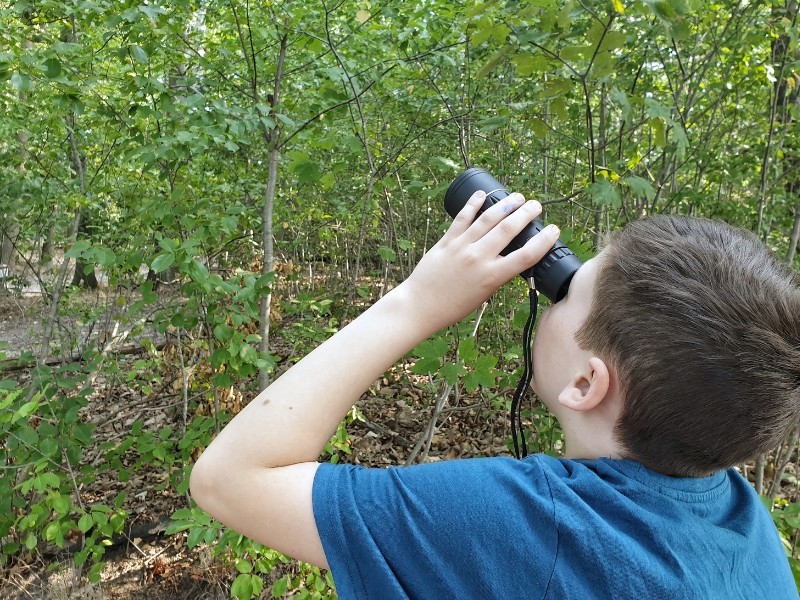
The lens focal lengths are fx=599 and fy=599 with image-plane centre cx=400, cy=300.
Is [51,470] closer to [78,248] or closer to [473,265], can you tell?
[78,248]

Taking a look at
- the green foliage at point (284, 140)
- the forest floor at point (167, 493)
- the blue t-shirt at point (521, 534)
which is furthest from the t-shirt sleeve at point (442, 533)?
the forest floor at point (167, 493)

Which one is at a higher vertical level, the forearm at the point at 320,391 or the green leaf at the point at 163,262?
the forearm at the point at 320,391

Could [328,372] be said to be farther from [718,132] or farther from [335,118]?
[718,132]

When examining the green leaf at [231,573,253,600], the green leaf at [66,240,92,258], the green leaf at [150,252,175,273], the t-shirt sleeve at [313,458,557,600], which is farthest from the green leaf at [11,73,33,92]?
the t-shirt sleeve at [313,458,557,600]

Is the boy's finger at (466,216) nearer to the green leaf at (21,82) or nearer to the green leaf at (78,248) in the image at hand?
the green leaf at (78,248)

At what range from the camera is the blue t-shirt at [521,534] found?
0.67 m

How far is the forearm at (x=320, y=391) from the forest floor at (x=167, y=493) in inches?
91.7

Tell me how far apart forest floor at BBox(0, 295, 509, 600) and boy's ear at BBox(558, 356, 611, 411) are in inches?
91.7

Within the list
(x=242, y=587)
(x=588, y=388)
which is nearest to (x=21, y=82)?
(x=242, y=587)

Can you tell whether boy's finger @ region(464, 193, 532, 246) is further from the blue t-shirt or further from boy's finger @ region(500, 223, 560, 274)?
the blue t-shirt

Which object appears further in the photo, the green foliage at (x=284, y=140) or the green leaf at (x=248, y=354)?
the green leaf at (x=248, y=354)

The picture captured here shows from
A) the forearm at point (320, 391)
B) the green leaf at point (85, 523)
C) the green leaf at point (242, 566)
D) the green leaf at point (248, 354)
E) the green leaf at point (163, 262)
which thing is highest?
the forearm at point (320, 391)

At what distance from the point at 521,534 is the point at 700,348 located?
0.30 meters

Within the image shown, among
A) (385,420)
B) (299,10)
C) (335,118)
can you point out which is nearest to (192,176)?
(335,118)
